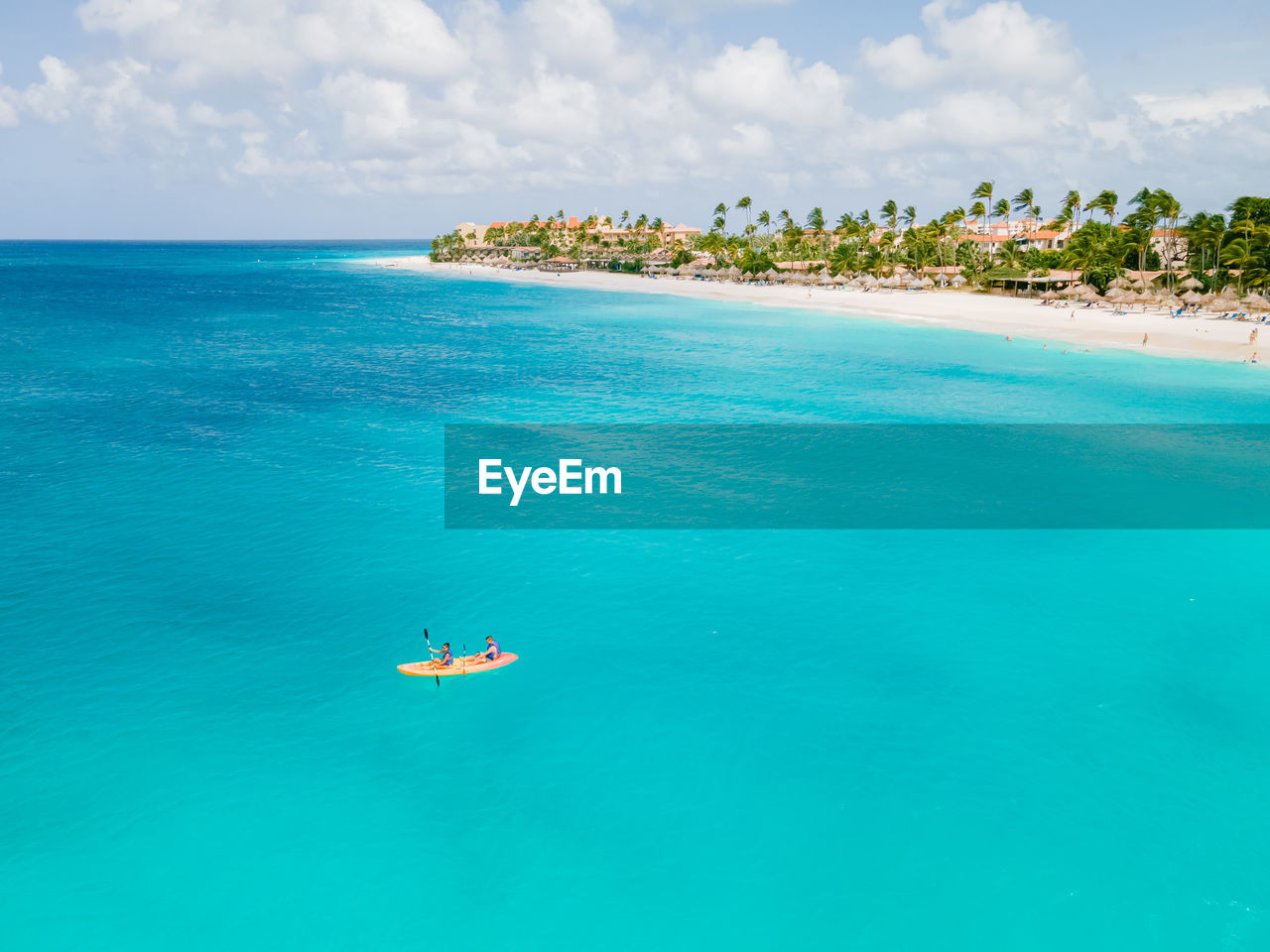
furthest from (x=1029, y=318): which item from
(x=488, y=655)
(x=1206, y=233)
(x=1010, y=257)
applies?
(x=488, y=655)

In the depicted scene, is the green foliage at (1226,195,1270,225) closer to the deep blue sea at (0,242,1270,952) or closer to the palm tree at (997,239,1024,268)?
the palm tree at (997,239,1024,268)

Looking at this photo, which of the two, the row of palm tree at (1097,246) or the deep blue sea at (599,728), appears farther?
the row of palm tree at (1097,246)

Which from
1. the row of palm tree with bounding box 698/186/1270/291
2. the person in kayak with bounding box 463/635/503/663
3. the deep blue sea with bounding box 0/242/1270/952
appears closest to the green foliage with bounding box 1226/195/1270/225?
the row of palm tree with bounding box 698/186/1270/291

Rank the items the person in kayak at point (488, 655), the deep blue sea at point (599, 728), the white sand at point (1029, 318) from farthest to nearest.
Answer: the white sand at point (1029, 318), the person in kayak at point (488, 655), the deep blue sea at point (599, 728)

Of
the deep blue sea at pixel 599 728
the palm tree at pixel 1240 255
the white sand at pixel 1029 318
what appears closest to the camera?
the deep blue sea at pixel 599 728

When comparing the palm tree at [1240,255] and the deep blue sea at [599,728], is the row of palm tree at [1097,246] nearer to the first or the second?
the palm tree at [1240,255]

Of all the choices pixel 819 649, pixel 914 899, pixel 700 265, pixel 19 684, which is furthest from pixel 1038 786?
pixel 700 265

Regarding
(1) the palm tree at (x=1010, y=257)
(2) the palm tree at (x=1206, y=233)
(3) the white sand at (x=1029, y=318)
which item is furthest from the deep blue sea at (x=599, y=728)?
(1) the palm tree at (x=1010, y=257)
